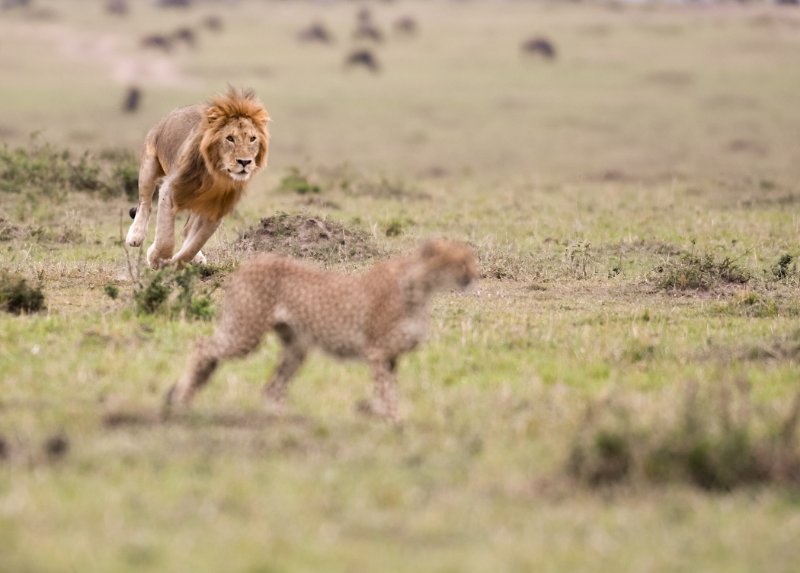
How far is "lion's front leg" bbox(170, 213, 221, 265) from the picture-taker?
11898mm

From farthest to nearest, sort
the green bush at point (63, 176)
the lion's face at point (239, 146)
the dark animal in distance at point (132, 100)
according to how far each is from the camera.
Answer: the dark animal in distance at point (132, 100)
the green bush at point (63, 176)
the lion's face at point (239, 146)

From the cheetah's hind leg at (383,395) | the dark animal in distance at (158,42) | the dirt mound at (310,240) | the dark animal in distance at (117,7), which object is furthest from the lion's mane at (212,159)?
the dark animal in distance at (117,7)

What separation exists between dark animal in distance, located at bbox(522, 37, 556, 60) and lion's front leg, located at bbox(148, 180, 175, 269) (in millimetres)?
34542

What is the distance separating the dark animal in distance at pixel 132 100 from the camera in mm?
34438

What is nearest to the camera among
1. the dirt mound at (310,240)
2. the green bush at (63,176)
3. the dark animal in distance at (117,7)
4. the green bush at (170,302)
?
the green bush at (170,302)

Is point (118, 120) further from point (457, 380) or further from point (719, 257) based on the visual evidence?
point (457, 380)

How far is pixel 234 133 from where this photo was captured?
11125 mm

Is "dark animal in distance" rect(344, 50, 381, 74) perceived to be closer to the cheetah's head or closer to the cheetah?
the cheetah

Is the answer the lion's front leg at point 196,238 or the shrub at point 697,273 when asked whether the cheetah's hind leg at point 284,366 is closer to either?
the lion's front leg at point 196,238

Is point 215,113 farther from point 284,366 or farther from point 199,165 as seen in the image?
point 284,366

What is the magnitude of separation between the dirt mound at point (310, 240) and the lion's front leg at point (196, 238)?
122 cm

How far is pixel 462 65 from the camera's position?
4462cm

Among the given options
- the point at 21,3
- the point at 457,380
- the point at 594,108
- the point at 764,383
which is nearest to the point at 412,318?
the point at 457,380

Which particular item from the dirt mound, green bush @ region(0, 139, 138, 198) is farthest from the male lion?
green bush @ region(0, 139, 138, 198)
